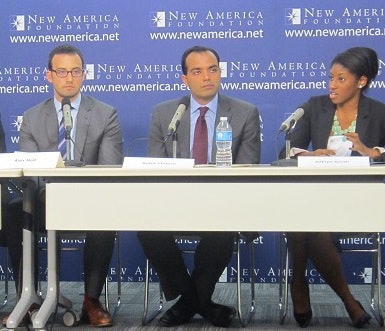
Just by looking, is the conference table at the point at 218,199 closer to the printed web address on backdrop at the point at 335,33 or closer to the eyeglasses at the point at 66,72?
the eyeglasses at the point at 66,72

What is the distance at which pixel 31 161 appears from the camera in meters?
3.12

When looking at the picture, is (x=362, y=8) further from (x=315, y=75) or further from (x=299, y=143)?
(x=299, y=143)

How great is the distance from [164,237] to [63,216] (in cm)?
57

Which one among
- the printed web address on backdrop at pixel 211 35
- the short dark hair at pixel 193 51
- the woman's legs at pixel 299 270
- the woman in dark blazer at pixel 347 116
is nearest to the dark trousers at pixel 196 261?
the woman's legs at pixel 299 270

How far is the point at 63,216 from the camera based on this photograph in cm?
302

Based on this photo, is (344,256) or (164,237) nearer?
(164,237)

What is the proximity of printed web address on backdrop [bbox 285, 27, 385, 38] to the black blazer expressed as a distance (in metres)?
0.63

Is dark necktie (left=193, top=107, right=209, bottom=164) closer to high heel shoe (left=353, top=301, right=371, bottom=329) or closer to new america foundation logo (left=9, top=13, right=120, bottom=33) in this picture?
new america foundation logo (left=9, top=13, right=120, bottom=33)

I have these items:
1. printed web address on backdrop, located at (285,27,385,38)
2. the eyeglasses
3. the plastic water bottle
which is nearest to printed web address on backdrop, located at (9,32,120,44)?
the eyeglasses

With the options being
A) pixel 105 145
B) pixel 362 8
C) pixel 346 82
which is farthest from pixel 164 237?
pixel 362 8

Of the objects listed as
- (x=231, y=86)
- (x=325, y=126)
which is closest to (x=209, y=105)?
(x=231, y=86)

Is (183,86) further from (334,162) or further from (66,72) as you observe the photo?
(334,162)

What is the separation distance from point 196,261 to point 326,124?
3.97 feet

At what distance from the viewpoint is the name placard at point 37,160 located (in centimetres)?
309
